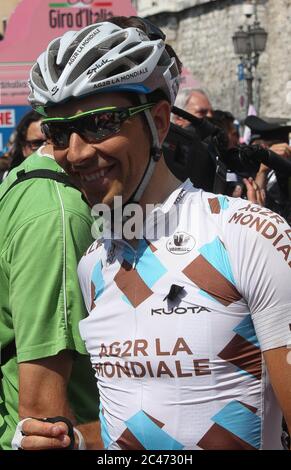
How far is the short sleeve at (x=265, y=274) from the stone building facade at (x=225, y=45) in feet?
106

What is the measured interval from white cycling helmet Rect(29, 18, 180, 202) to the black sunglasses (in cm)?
5

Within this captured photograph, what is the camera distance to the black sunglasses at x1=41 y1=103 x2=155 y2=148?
2.38 m

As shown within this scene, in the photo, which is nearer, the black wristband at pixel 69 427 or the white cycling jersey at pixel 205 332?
the white cycling jersey at pixel 205 332

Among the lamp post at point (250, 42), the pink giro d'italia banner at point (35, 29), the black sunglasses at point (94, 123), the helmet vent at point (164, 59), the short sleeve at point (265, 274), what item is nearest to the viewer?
the short sleeve at point (265, 274)

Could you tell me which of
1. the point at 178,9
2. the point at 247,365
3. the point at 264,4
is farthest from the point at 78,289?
the point at 178,9

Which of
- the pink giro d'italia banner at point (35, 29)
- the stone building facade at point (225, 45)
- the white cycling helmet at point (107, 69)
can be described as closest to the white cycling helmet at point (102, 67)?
the white cycling helmet at point (107, 69)

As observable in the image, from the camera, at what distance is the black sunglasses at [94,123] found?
2377 millimetres

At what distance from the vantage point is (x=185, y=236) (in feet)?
7.80

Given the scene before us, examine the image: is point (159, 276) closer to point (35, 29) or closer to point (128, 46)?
point (128, 46)

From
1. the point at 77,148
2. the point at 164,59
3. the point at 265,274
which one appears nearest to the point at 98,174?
the point at 77,148

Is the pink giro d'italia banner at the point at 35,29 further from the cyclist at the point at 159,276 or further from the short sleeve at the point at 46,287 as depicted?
the cyclist at the point at 159,276

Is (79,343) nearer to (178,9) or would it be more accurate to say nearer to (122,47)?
(122,47)

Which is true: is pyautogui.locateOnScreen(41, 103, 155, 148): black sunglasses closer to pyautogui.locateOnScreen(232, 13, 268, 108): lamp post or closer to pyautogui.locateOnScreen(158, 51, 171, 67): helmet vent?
pyautogui.locateOnScreen(158, 51, 171, 67): helmet vent
